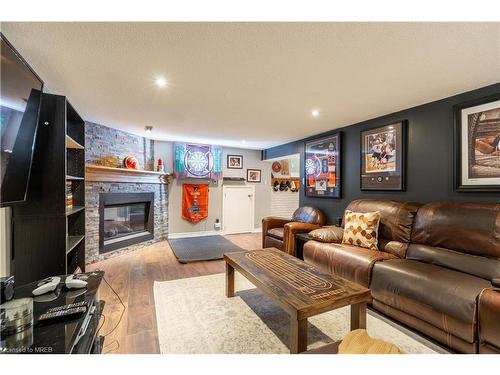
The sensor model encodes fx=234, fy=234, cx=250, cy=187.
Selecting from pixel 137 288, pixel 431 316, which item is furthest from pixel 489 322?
pixel 137 288

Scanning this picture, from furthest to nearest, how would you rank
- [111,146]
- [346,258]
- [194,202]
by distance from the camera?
[194,202]
[111,146]
[346,258]

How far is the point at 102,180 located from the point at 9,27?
2.75m

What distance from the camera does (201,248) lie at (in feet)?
14.6

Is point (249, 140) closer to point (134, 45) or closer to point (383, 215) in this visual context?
point (383, 215)

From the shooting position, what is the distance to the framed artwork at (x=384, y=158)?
9.75 ft

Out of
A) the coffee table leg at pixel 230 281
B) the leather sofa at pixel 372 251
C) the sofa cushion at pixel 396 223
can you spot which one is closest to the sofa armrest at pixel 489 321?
the leather sofa at pixel 372 251

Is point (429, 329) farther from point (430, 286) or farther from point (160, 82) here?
point (160, 82)

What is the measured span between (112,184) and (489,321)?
4733 millimetres

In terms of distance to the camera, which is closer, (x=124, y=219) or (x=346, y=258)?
(x=346, y=258)

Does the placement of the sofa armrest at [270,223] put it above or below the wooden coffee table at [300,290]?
above

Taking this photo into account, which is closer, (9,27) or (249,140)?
(9,27)

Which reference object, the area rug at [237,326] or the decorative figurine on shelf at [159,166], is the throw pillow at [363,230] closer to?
the area rug at [237,326]

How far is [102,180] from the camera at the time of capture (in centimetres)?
381
